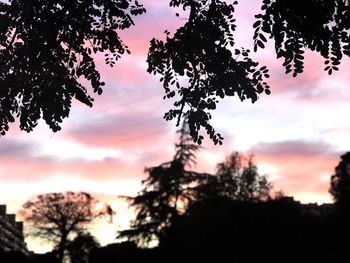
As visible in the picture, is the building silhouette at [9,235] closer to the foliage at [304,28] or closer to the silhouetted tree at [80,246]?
the silhouetted tree at [80,246]

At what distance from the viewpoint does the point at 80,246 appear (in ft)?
214

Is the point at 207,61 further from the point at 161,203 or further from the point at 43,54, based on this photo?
the point at 161,203

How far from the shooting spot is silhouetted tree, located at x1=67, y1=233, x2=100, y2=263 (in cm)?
6462

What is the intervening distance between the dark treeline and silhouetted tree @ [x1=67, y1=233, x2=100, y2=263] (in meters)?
11.6

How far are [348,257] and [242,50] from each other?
31500 mm

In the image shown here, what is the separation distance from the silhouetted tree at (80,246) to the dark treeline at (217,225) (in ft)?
38.1

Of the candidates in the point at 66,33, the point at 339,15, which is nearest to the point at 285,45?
the point at 339,15

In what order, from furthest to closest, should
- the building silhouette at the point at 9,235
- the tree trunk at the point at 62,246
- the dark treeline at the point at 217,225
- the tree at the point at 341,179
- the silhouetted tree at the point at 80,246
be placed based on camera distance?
the building silhouette at the point at 9,235
the silhouetted tree at the point at 80,246
the tree trunk at the point at 62,246
the tree at the point at 341,179
the dark treeline at the point at 217,225

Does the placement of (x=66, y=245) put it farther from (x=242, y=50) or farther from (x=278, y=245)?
(x=242, y=50)

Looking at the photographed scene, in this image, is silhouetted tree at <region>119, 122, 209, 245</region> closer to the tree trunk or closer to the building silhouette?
the tree trunk

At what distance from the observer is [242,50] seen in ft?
27.0

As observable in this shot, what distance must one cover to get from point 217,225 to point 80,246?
3129 cm

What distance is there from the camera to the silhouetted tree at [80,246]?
212 feet

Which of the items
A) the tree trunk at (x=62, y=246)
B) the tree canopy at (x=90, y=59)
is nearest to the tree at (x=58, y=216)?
the tree trunk at (x=62, y=246)
